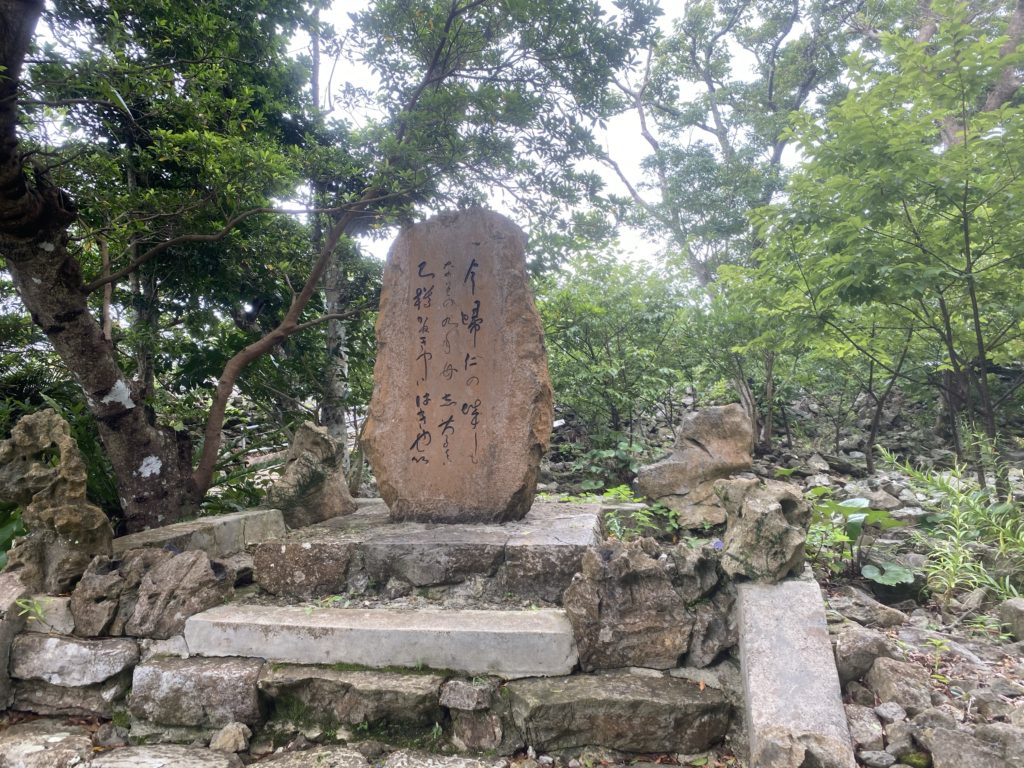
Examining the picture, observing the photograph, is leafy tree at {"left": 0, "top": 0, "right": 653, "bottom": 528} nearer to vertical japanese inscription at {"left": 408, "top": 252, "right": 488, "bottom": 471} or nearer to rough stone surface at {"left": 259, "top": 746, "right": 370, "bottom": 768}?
vertical japanese inscription at {"left": 408, "top": 252, "right": 488, "bottom": 471}

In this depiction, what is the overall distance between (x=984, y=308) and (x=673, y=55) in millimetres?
10802

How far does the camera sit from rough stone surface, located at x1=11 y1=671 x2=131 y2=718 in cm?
262

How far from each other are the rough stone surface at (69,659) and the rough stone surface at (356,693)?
0.68m

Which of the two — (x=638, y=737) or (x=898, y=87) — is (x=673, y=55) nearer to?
(x=898, y=87)

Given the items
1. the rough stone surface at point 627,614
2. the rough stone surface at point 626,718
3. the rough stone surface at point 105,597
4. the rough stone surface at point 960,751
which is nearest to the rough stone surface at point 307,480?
the rough stone surface at point 105,597

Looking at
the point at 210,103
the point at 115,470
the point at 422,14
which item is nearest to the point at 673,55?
the point at 422,14

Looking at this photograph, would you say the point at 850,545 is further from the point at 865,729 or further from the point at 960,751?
the point at 960,751

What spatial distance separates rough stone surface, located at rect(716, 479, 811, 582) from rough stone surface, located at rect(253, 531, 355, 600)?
5.93 feet

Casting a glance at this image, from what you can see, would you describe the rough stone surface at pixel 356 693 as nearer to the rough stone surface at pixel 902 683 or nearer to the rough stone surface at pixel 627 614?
the rough stone surface at pixel 627 614

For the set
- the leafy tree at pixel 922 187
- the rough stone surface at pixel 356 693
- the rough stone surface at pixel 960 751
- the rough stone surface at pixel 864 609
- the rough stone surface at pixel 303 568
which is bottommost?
the rough stone surface at pixel 356 693

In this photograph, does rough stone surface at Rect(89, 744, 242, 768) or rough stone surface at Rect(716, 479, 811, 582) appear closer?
rough stone surface at Rect(89, 744, 242, 768)

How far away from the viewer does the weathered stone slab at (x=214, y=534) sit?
320 cm

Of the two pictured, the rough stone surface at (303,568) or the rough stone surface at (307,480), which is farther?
the rough stone surface at (307,480)

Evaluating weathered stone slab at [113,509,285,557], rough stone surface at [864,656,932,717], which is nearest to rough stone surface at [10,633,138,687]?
weathered stone slab at [113,509,285,557]
